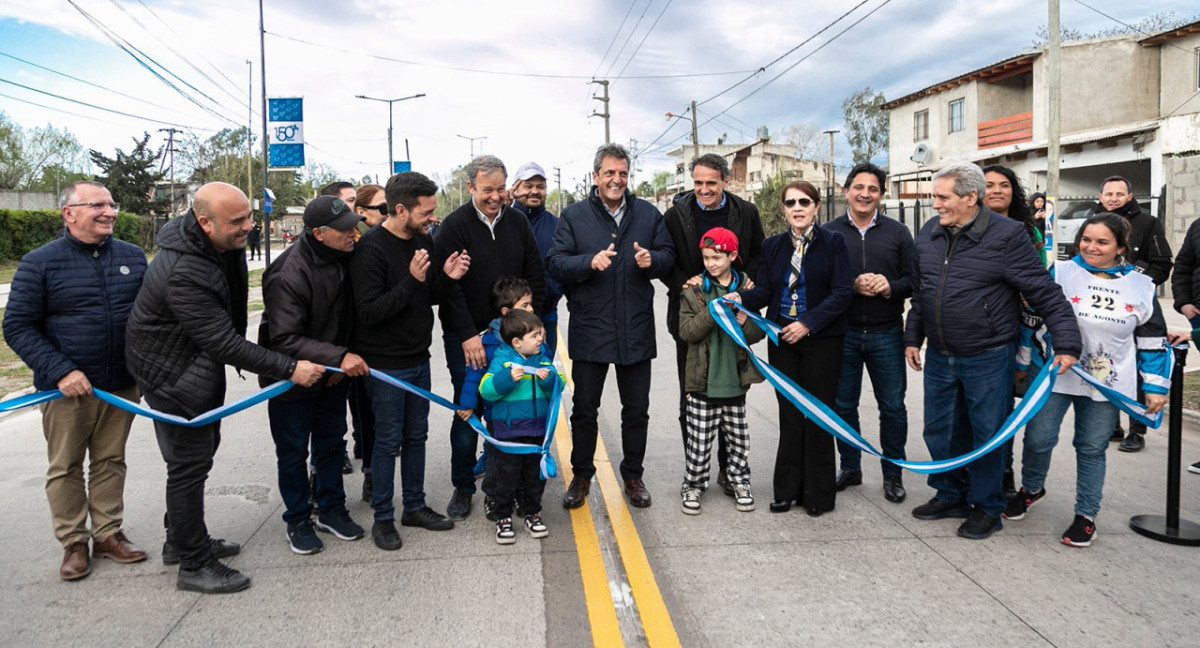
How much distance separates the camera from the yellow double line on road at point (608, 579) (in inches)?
141

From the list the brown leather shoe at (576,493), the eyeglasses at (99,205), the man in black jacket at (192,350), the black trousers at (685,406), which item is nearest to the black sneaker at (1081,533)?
the black trousers at (685,406)

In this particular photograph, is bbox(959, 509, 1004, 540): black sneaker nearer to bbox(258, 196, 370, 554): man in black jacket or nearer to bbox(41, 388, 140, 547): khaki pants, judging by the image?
bbox(258, 196, 370, 554): man in black jacket

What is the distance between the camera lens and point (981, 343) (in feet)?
15.1

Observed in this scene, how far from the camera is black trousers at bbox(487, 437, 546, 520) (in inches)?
185

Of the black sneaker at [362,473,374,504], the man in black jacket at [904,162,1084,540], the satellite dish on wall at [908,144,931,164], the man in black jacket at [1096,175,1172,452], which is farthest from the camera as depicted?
the satellite dish on wall at [908,144,931,164]

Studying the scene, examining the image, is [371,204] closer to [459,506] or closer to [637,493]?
[459,506]

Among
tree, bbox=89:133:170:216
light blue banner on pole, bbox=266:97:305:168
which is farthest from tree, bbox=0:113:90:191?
light blue banner on pole, bbox=266:97:305:168

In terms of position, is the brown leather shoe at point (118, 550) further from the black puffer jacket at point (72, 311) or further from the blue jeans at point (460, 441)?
the blue jeans at point (460, 441)

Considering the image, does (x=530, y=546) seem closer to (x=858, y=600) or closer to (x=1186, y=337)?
(x=858, y=600)

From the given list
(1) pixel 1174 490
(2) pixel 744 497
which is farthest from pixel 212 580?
(1) pixel 1174 490

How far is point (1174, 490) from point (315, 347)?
15.6ft

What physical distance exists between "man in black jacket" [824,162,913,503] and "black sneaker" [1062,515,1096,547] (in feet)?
3.27

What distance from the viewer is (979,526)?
466cm

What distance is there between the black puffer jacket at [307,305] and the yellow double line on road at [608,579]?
5.57ft
